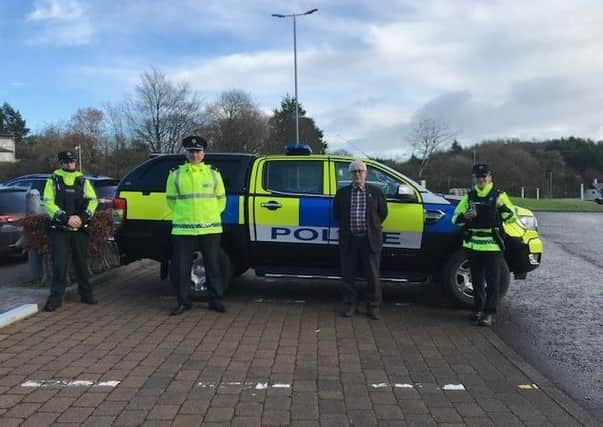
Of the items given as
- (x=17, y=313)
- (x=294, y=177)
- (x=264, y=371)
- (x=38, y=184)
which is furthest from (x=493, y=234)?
(x=38, y=184)

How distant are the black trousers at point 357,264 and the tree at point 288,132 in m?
43.1

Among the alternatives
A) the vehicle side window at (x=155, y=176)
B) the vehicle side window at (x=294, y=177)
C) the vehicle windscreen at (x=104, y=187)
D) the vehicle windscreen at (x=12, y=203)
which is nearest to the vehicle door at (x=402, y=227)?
the vehicle side window at (x=294, y=177)

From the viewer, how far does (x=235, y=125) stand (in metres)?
58.2

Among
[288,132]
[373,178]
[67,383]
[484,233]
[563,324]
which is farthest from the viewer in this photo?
[288,132]

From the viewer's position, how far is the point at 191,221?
7.00 meters

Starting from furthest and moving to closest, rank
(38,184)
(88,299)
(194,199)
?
(38,184) → (88,299) → (194,199)

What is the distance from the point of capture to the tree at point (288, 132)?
52.8 metres

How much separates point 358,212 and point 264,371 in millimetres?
2502

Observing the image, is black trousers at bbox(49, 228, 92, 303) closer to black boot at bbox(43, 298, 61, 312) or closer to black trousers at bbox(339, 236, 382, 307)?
black boot at bbox(43, 298, 61, 312)

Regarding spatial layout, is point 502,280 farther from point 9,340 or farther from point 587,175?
point 587,175

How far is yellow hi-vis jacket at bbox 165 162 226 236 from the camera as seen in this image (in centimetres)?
697

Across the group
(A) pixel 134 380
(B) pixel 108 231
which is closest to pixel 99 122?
(B) pixel 108 231

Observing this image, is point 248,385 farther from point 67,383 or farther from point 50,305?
point 50,305

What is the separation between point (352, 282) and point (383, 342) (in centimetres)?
120
